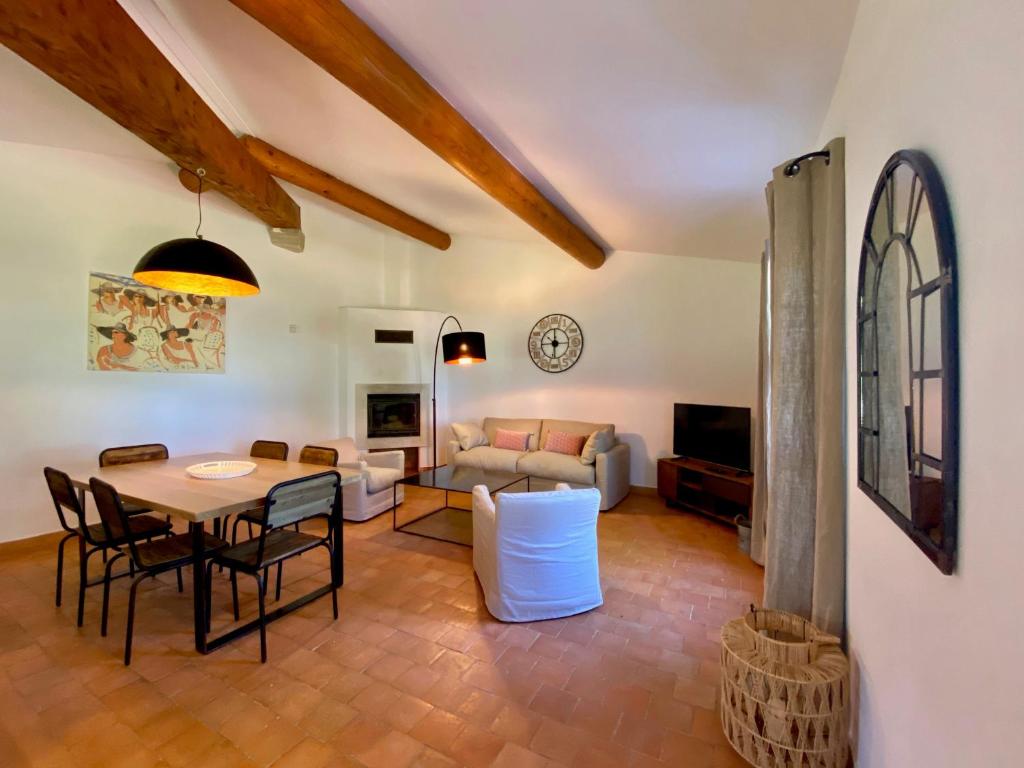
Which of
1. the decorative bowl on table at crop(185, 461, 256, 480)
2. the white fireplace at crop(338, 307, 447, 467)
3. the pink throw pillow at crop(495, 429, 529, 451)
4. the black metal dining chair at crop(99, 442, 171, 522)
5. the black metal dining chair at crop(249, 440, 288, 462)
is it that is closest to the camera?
the decorative bowl on table at crop(185, 461, 256, 480)

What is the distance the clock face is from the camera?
5.41 metres

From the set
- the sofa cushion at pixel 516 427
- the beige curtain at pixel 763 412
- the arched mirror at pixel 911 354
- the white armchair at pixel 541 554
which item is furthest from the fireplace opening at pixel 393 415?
the arched mirror at pixel 911 354

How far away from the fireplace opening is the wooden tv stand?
10.7 ft

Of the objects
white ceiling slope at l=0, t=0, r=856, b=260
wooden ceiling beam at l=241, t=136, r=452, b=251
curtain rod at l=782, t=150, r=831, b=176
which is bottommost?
curtain rod at l=782, t=150, r=831, b=176

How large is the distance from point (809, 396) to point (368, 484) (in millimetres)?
3496

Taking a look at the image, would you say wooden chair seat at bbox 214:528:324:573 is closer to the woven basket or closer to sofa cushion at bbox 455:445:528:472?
the woven basket

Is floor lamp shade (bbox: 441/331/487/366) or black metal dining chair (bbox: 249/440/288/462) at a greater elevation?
floor lamp shade (bbox: 441/331/487/366)

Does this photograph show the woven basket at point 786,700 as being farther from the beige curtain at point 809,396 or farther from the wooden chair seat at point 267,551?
the wooden chair seat at point 267,551

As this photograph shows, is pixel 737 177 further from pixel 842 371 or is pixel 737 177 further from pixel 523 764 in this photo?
pixel 523 764

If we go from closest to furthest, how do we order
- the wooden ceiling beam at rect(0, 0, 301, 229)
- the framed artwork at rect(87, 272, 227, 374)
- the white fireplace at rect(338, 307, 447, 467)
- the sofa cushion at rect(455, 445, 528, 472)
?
the wooden ceiling beam at rect(0, 0, 301, 229)
the framed artwork at rect(87, 272, 227, 374)
the sofa cushion at rect(455, 445, 528, 472)
the white fireplace at rect(338, 307, 447, 467)

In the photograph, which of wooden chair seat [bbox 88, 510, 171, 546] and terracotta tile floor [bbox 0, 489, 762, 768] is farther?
wooden chair seat [bbox 88, 510, 171, 546]

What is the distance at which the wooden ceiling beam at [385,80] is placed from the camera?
6.26ft

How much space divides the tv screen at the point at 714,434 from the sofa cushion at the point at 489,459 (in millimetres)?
1755

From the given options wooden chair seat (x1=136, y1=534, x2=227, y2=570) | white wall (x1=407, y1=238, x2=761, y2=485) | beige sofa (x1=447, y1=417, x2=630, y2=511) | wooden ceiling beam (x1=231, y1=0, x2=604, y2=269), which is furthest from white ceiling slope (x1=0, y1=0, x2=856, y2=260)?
wooden chair seat (x1=136, y1=534, x2=227, y2=570)
